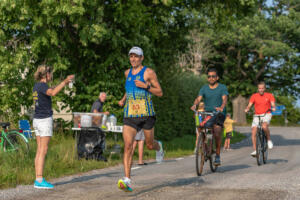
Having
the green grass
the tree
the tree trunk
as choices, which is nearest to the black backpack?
the green grass

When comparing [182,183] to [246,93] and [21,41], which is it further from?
[246,93]

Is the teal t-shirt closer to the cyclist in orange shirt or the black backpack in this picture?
the cyclist in orange shirt

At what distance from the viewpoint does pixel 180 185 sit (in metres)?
8.25

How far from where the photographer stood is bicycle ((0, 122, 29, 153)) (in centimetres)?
1211

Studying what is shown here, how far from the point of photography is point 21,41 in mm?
15805

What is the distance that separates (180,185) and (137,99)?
1.96 metres

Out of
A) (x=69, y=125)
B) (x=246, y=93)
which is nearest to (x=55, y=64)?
(x=69, y=125)

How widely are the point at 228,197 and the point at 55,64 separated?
9063mm

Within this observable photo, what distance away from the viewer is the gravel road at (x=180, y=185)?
285 inches

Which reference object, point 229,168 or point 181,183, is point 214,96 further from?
point 181,183

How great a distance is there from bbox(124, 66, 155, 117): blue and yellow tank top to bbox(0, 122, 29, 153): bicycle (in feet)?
18.5

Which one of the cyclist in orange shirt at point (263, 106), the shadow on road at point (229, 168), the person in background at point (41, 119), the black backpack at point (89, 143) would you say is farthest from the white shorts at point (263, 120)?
the person in background at point (41, 119)

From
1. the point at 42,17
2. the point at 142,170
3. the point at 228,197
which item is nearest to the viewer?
the point at 228,197

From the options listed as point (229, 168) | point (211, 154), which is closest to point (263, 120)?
point (229, 168)
